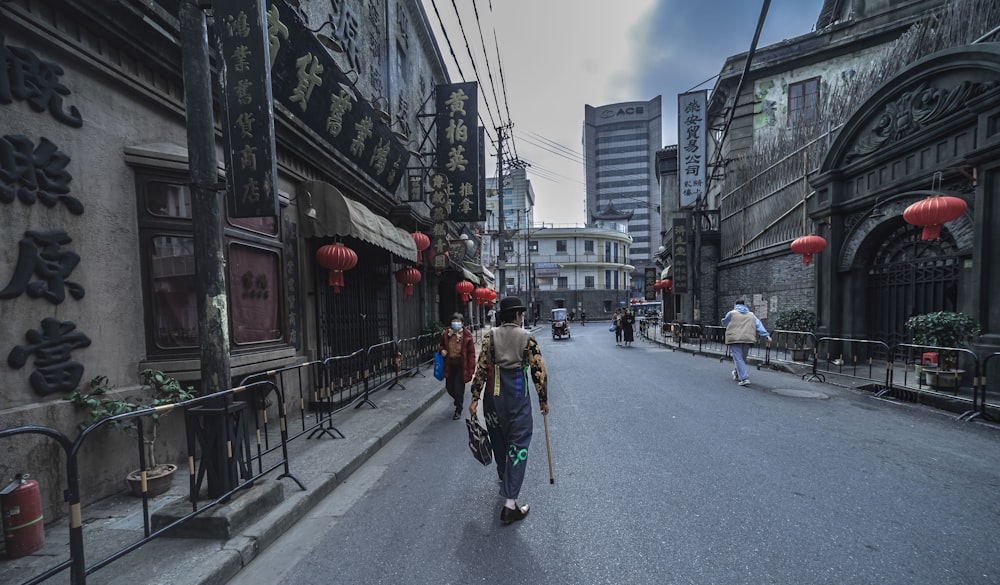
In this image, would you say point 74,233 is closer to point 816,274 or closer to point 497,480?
point 497,480

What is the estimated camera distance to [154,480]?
372 cm

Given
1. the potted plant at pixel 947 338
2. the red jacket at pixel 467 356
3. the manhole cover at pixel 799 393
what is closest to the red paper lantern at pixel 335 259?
the red jacket at pixel 467 356

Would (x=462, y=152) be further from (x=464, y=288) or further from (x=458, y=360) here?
(x=458, y=360)

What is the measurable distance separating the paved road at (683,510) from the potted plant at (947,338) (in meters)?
1.28

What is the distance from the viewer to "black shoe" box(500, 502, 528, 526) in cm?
333

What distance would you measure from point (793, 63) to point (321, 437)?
71.2 ft

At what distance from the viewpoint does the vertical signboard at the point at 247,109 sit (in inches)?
152

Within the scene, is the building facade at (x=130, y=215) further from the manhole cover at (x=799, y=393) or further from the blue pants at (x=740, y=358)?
the manhole cover at (x=799, y=393)

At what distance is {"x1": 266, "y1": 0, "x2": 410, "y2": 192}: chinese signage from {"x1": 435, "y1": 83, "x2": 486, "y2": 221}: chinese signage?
3.07 meters

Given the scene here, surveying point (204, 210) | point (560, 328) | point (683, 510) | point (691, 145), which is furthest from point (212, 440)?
point (560, 328)

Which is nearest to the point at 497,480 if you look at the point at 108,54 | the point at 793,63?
the point at 108,54

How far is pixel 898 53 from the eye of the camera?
980 cm

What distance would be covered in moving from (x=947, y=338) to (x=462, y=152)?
11.6 meters

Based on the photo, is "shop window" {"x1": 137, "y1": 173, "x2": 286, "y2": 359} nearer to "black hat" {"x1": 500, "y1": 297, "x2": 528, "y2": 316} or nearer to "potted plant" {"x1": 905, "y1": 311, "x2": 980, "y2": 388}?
"black hat" {"x1": 500, "y1": 297, "x2": 528, "y2": 316}
